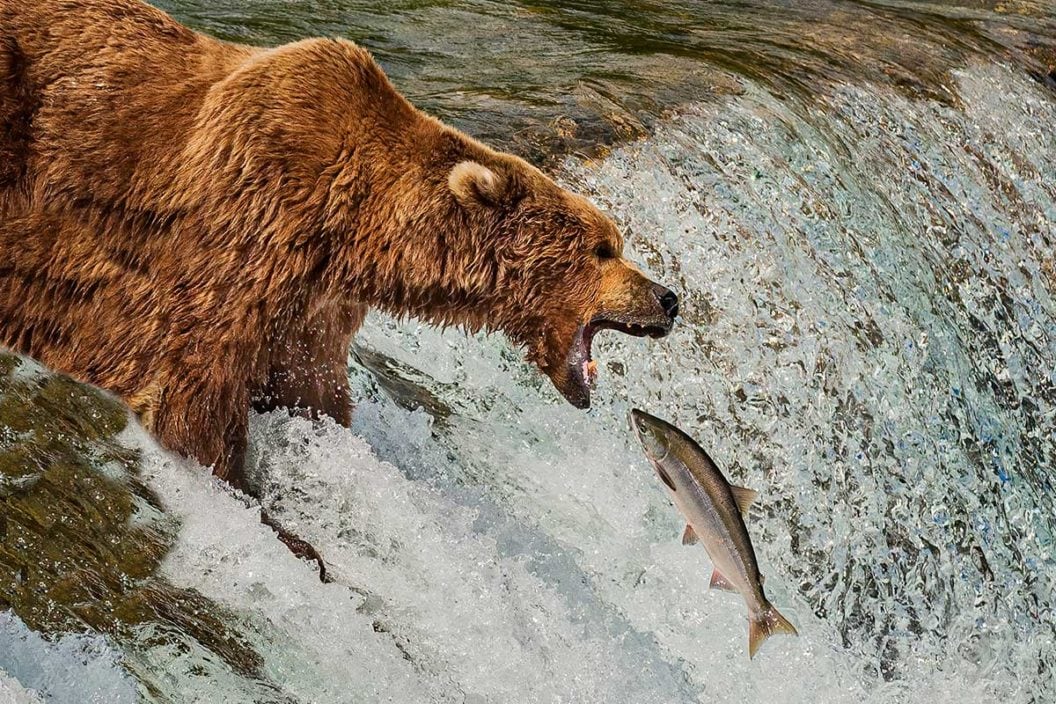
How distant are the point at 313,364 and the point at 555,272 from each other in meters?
0.88

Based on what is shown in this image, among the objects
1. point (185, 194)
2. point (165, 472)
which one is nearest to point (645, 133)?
point (185, 194)

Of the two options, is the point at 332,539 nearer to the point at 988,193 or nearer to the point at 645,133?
the point at 645,133

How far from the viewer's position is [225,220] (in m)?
4.37

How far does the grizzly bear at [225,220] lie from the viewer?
14.3ft

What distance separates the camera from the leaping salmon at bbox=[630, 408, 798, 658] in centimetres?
431

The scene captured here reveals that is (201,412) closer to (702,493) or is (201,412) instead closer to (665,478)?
(665,478)

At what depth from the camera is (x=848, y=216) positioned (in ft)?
22.5

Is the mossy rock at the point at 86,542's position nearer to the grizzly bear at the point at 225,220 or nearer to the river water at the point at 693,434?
the river water at the point at 693,434

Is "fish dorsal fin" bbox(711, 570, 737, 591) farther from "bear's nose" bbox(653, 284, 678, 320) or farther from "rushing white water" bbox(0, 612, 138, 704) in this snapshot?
"rushing white water" bbox(0, 612, 138, 704)

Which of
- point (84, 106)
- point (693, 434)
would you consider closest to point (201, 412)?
point (84, 106)

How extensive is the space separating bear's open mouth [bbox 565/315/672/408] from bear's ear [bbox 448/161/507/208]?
0.54 m

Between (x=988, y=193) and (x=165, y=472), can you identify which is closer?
(x=165, y=472)

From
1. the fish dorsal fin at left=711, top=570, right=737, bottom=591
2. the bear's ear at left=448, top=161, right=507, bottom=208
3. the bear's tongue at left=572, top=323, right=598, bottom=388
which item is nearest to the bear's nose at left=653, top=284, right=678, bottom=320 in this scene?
the bear's tongue at left=572, top=323, right=598, bottom=388

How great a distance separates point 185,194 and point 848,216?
361 centimetres
